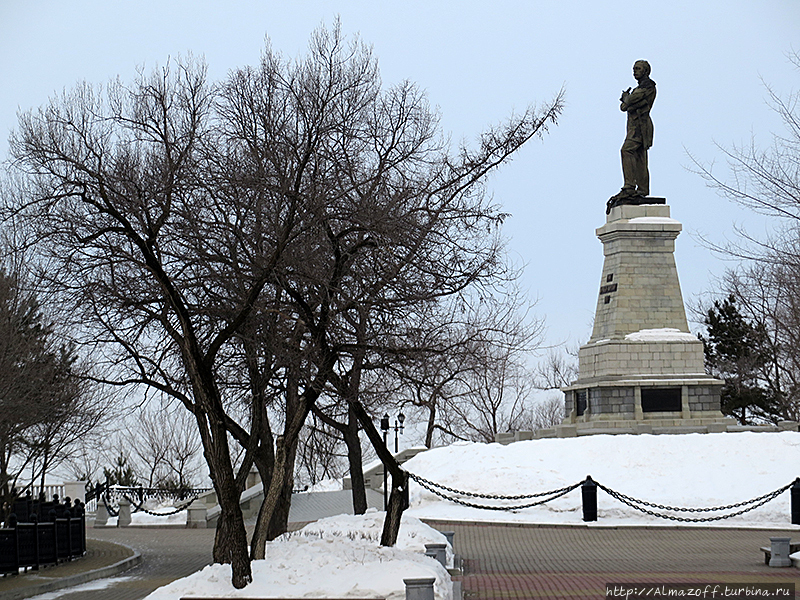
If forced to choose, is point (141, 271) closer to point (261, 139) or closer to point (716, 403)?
point (261, 139)

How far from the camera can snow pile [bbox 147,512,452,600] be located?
11445mm

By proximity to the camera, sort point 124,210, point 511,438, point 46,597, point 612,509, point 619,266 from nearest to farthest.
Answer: point 124,210, point 46,597, point 612,509, point 619,266, point 511,438

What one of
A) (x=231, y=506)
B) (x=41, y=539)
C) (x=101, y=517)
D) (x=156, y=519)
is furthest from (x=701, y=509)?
(x=101, y=517)

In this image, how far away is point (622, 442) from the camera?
3288cm

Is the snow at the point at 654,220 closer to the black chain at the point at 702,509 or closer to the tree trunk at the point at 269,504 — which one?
the black chain at the point at 702,509

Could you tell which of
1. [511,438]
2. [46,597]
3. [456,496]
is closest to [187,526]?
[456,496]

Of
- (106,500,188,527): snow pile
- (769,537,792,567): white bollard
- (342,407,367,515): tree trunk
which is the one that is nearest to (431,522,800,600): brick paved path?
(769,537,792,567): white bollard

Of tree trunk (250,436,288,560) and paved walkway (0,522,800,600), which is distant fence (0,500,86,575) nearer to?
paved walkway (0,522,800,600)

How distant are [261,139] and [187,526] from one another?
892 inches

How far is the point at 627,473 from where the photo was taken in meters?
30.6

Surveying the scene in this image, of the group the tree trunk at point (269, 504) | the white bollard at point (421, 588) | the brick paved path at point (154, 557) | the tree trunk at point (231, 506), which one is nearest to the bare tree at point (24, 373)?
the brick paved path at point (154, 557)

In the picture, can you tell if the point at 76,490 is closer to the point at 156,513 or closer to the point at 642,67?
the point at 156,513

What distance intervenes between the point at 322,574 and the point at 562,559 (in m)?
8.27

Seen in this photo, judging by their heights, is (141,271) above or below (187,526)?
above
